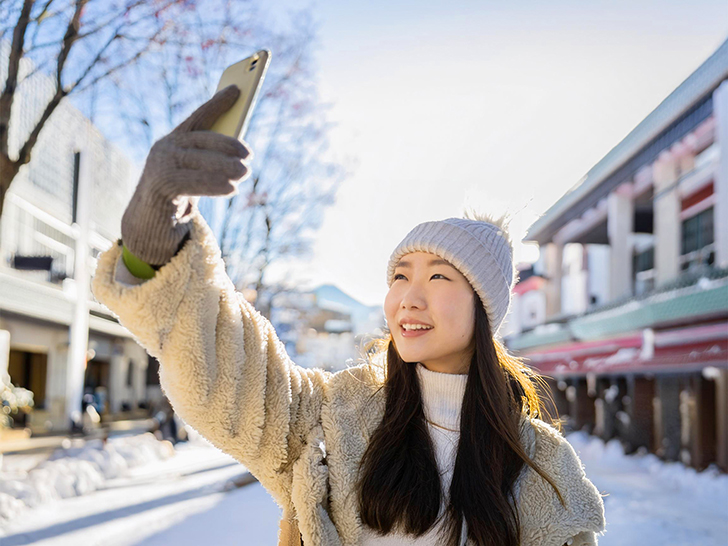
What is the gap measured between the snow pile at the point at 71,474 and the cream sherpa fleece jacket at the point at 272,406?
5597 mm

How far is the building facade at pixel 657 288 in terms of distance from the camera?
436 inches

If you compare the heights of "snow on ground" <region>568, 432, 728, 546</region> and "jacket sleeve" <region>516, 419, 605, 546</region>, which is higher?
"jacket sleeve" <region>516, 419, 605, 546</region>

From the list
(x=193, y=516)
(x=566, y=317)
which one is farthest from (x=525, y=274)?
(x=193, y=516)

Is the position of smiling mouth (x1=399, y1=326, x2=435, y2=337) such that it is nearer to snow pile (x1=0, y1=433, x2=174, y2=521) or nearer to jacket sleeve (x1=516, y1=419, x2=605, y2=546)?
jacket sleeve (x1=516, y1=419, x2=605, y2=546)

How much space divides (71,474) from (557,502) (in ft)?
26.1

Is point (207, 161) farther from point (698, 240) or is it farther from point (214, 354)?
point (698, 240)

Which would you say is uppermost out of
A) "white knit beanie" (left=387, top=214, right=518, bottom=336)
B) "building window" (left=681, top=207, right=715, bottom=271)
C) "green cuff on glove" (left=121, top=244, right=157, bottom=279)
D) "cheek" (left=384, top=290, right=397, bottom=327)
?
"building window" (left=681, top=207, right=715, bottom=271)

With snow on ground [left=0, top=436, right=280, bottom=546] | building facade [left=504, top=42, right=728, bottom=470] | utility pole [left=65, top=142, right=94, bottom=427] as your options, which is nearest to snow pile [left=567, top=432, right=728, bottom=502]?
building facade [left=504, top=42, right=728, bottom=470]

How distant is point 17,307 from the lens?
69.7 ft

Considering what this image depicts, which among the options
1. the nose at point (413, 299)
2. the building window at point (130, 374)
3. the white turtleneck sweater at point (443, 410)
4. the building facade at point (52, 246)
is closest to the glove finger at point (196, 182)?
the nose at point (413, 299)

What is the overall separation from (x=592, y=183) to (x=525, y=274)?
43.3 feet

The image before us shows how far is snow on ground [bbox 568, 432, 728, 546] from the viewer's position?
7.11 m

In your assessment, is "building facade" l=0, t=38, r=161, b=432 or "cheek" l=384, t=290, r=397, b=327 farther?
"building facade" l=0, t=38, r=161, b=432

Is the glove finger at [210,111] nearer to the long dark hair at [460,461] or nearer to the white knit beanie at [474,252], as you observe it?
→ the white knit beanie at [474,252]
